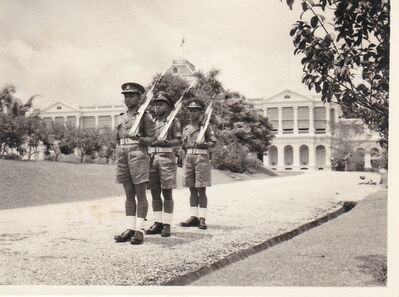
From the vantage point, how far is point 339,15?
4230 mm

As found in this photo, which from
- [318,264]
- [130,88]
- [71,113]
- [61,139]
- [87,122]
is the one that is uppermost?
[87,122]

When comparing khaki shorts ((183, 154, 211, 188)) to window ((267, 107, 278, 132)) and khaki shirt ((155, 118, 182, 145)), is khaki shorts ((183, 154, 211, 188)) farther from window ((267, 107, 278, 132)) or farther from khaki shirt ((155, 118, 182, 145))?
window ((267, 107, 278, 132))

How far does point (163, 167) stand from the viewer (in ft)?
18.9

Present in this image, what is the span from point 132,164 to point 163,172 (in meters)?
0.54

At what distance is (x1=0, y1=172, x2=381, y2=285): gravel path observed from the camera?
13.8ft

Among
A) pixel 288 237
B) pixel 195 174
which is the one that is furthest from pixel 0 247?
pixel 288 237

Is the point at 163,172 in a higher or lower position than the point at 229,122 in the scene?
lower

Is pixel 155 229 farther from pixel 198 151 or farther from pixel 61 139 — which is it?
pixel 61 139

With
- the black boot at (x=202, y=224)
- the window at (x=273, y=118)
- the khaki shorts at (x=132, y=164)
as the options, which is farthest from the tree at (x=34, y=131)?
the window at (x=273, y=118)

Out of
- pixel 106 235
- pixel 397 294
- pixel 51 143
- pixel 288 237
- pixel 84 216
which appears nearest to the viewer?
pixel 397 294

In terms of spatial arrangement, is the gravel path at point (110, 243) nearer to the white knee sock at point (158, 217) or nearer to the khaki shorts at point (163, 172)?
the white knee sock at point (158, 217)

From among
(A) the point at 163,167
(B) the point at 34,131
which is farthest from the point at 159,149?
(B) the point at 34,131

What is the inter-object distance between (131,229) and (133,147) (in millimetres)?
858

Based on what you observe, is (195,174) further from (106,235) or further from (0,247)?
(0,247)
